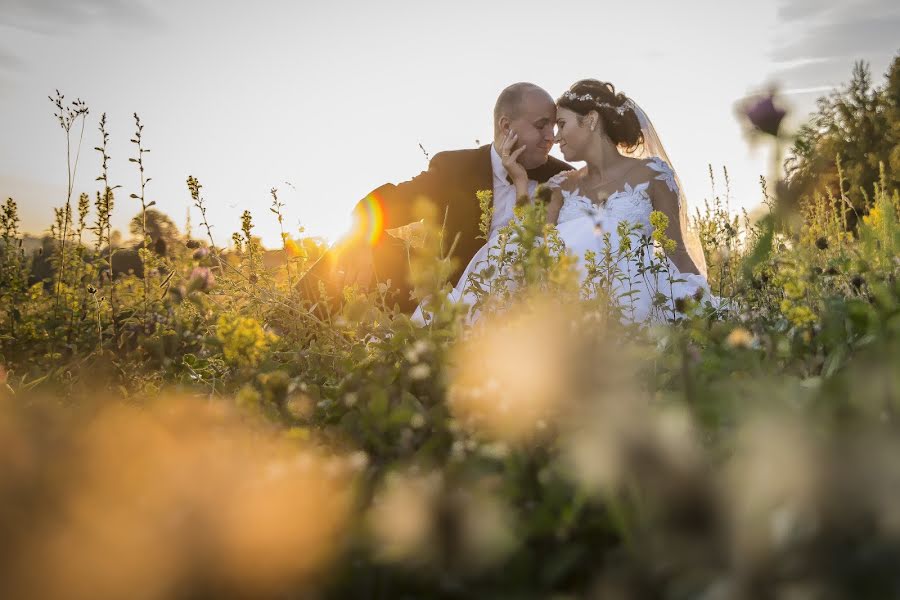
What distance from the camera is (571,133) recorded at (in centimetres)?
580

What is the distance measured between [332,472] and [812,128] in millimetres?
1383

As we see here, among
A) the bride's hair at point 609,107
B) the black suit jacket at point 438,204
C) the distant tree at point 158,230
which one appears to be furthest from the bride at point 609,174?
the distant tree at point 158,230

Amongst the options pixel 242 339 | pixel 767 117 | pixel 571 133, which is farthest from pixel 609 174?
pixel 242 339

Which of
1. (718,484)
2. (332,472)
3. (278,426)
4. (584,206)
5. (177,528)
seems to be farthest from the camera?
(584,206)

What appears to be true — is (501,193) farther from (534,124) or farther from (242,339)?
(242,339)

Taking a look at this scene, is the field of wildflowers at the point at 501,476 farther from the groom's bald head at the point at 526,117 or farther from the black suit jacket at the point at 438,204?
the groom's bald head at the point at 526,117

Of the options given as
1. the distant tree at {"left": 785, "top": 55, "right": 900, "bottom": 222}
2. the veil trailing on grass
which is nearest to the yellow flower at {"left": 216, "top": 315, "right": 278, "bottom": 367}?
the veil trailing on grass

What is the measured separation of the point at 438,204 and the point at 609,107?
171cm

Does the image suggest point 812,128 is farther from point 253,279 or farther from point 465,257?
point 465,257

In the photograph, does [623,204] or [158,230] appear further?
[623,204]

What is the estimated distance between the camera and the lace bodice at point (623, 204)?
17.7 feet

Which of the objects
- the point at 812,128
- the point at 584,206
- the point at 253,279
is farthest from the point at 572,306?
the point at 584,206

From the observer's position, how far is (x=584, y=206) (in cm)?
572

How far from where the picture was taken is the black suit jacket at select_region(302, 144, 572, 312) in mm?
5773
